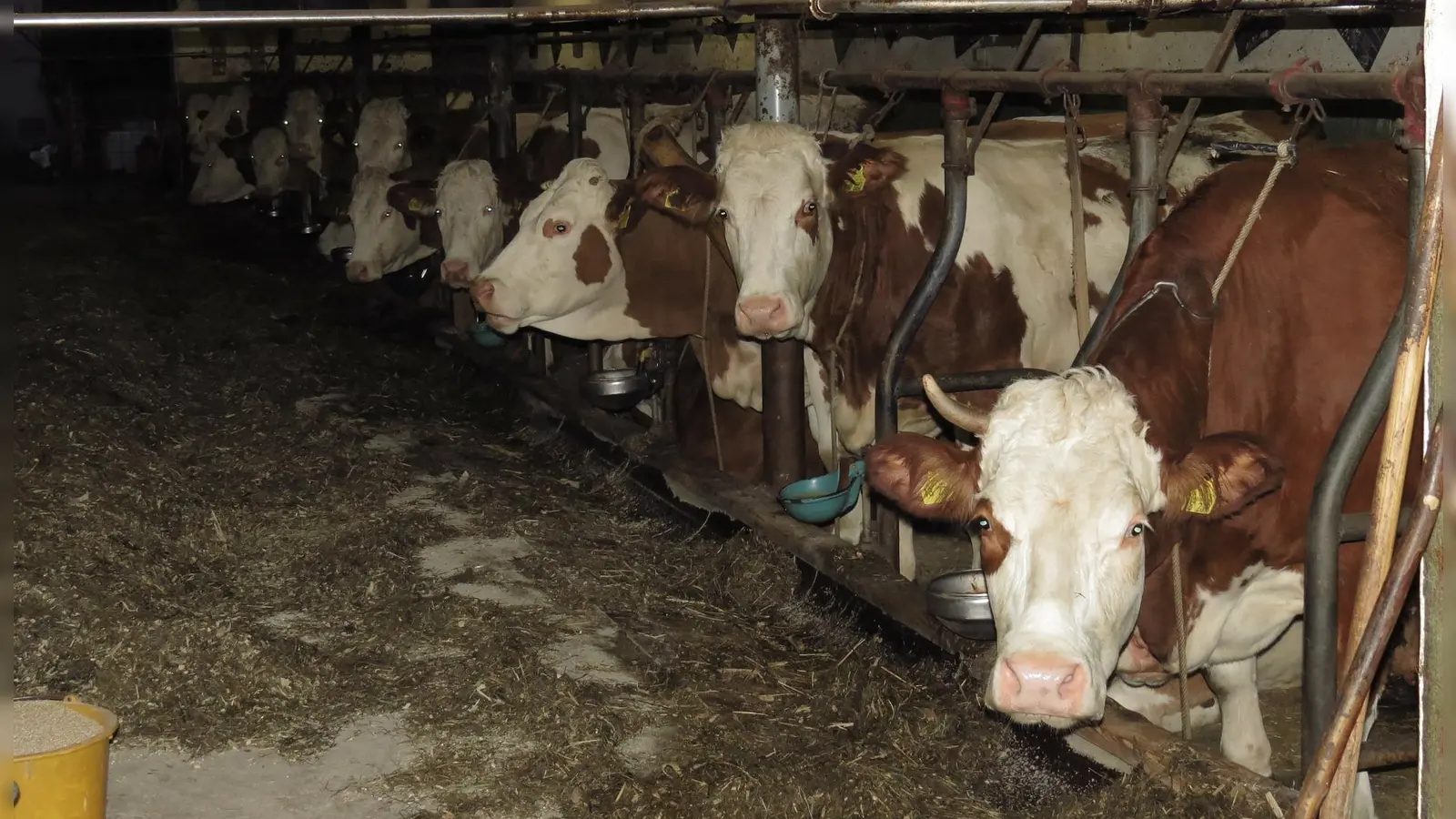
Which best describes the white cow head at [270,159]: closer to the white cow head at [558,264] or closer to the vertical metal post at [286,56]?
the vertical metal post at [286,56]

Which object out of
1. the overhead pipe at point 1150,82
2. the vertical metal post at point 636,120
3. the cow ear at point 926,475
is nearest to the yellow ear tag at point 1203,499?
the cow ear at point 926,475

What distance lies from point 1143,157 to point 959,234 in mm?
840

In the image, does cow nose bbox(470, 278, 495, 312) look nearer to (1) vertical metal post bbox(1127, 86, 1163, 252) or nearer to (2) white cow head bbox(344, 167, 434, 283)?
(1) vertical metal post bbox(1127, 86, 1163, 252)

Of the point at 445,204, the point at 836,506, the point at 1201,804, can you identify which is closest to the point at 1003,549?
the point at 1201,804

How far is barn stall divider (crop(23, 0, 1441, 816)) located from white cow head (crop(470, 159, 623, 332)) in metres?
0.65

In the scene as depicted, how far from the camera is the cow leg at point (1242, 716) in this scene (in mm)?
3812

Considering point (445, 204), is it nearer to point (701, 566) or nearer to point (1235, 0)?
point (701, 566)

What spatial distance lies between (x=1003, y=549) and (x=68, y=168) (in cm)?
2288

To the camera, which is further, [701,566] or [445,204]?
[445,204]

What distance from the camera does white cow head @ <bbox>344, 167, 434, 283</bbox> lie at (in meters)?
9.94

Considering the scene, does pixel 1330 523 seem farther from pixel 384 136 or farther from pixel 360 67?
pixel 360 67

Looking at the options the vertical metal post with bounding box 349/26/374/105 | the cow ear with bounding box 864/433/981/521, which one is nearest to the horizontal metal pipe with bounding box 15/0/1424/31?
the cow ear with bounding box 864/433/981/521

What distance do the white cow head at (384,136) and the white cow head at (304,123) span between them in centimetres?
293

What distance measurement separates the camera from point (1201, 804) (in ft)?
9.89
